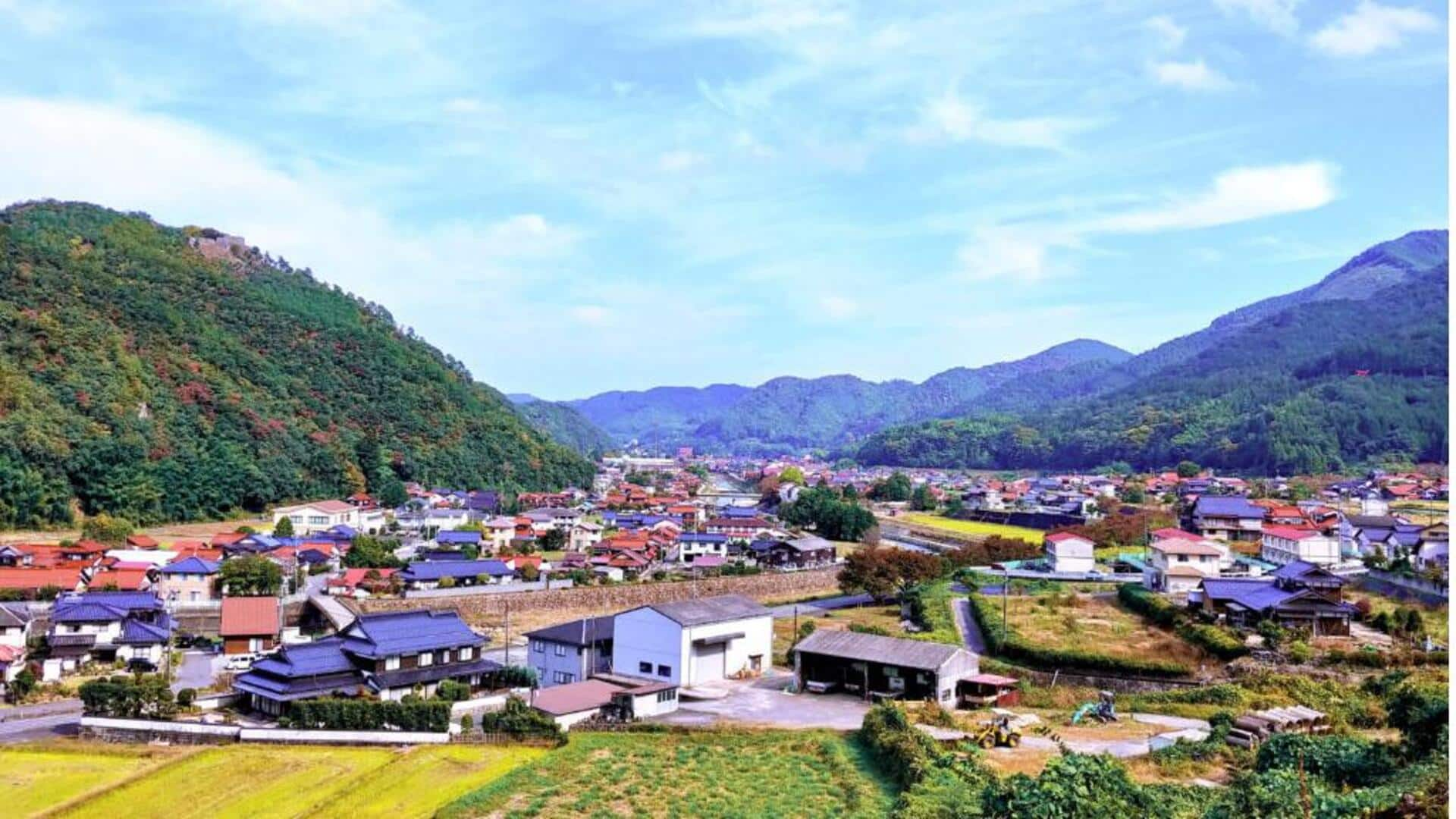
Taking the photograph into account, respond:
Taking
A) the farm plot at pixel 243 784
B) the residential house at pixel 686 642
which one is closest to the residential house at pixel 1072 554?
the residential house at pixel 686 642

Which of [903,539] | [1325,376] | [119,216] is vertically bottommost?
[903,539]

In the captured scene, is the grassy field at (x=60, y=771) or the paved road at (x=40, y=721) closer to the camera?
the grassy field at (x=60, y=771)

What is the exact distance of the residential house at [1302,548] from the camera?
133 ft

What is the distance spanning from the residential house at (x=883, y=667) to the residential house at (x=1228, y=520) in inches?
1219

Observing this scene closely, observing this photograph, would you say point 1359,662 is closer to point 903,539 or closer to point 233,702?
point 233,702

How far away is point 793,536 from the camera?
54.1 m

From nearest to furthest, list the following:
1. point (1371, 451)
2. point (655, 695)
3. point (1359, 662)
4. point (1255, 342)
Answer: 1. point (655, 695)
2. point (1359, 662)
3. point (1371, 451)
4. point (1255, 342)

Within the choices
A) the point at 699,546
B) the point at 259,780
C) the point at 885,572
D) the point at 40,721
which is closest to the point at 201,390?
the point at 699,546

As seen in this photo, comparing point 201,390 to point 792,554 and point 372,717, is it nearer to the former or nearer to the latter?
point 792,554

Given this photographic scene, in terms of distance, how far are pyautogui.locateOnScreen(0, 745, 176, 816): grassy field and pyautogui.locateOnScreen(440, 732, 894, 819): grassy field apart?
6300 millimetres

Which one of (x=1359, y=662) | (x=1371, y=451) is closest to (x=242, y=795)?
(x=1359, y=662)

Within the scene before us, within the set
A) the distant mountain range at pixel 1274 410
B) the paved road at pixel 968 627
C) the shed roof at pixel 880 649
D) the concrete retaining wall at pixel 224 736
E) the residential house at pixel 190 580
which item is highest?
the distant mountain range at pixel 1274 410

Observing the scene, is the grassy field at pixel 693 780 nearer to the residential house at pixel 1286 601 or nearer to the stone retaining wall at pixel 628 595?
the stone retaining wall at pixel 628 595

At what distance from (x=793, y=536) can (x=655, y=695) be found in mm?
33071
